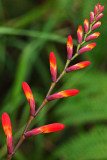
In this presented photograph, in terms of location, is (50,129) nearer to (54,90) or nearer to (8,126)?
(8,126)

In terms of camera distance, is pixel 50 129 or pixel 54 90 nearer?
pixel 50 129

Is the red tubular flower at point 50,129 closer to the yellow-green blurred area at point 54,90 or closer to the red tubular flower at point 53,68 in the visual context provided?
the red tubular flower at point 53,68

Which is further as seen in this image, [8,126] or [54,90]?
[54,90]

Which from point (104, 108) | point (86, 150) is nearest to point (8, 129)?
point (86, 150)

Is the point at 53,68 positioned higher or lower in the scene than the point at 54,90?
higher

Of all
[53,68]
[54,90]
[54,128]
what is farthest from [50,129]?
[54,90]

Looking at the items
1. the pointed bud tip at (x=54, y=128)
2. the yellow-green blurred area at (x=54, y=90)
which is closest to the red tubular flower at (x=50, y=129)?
the pointed bud tip at (x=54, y=128)

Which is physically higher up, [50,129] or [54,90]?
[50,129]

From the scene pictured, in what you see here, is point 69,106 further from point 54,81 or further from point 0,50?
point 54,81

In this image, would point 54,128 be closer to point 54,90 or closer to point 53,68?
point 53,68
